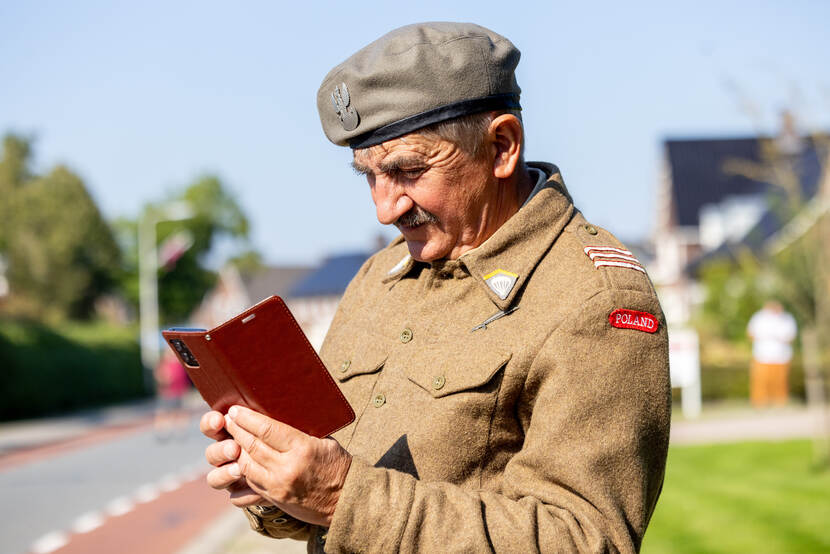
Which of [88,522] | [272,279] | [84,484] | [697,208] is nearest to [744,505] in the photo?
[88,522]

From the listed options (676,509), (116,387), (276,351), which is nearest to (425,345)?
(276,351)

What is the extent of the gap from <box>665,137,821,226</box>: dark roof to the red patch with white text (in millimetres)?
51553

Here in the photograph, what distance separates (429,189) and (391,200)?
82mm

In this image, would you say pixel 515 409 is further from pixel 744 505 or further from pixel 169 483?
pixel 169 483

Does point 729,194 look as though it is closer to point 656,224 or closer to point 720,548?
point 656,224

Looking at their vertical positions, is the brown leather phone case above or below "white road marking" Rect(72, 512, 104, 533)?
above

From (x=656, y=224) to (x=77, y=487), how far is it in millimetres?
52961

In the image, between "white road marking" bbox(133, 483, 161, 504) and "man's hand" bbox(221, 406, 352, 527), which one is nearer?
"man's hand" bbox(221, 406, 352, 527)

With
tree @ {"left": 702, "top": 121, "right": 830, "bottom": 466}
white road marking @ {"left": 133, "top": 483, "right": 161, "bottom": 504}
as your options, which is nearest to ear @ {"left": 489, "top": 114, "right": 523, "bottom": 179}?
tree @ {"left": 702, "top": 121, "right": 830, "bottom": 466}

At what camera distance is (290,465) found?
1744 mm

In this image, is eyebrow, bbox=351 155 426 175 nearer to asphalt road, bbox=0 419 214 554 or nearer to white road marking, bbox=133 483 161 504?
asphalt road, bbox=0 419 214 554

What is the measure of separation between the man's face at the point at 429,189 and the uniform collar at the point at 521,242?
6cm

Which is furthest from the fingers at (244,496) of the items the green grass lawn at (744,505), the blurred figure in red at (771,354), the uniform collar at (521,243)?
the blurred figure in red at (771,354)

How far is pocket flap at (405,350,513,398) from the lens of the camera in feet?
6.25
